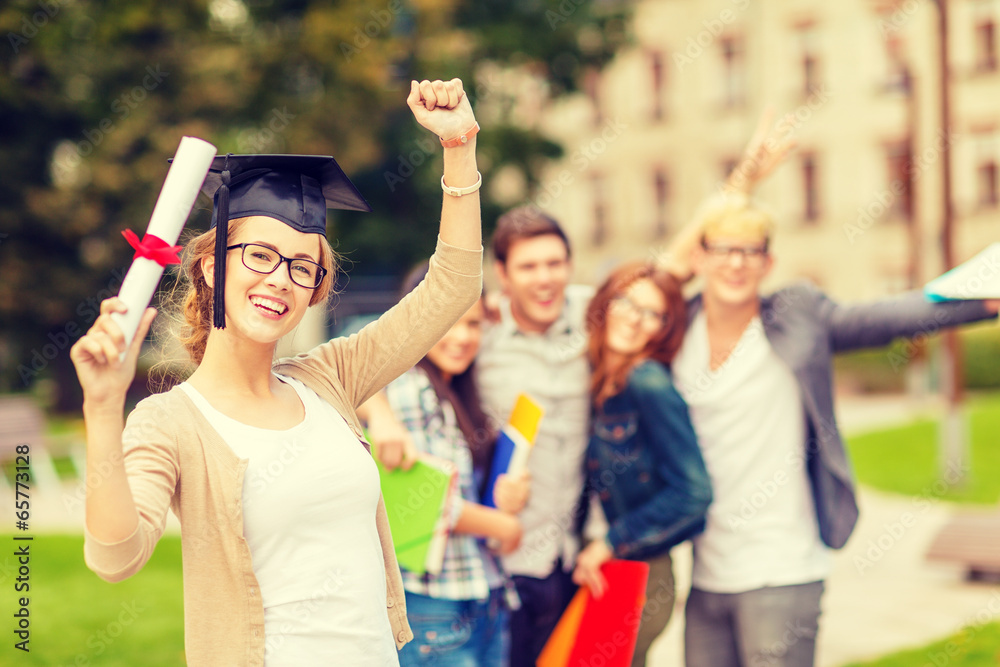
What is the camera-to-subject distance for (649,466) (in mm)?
3238

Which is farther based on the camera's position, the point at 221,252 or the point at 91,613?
the point at 91,613

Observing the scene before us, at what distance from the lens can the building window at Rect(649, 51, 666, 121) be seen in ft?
102

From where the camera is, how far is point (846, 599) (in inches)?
259

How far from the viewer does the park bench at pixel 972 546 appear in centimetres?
669

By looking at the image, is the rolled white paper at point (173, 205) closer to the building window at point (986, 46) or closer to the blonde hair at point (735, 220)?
the blonde hair at point (735, 220)

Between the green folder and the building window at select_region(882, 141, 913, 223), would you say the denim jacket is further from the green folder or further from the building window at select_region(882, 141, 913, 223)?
the building window at select_region(882, 141, 913, 223)

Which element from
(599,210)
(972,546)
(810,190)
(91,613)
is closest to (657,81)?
(599,210)

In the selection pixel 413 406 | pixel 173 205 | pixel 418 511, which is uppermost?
pixel 173 205

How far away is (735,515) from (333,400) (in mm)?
1560

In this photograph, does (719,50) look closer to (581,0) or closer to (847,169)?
(847,169)

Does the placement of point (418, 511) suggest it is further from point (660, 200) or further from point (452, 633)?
point (660, 200)

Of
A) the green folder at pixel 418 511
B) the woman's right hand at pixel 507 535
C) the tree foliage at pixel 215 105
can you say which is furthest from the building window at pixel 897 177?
the green folder at pixel 418 511

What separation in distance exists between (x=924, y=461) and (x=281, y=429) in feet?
39.8

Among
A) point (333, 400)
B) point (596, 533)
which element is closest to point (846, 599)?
point (596, 533)
